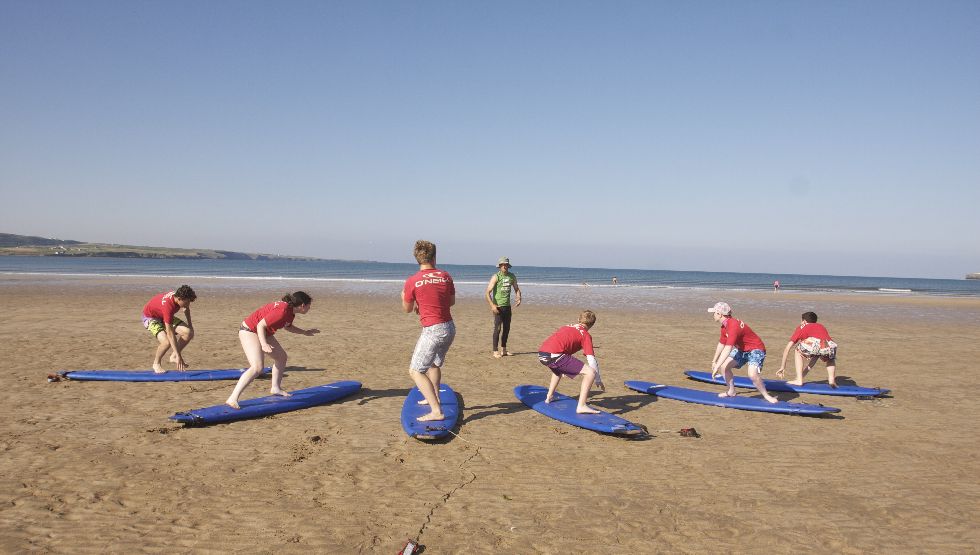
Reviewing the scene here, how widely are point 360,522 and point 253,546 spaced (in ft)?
2.57

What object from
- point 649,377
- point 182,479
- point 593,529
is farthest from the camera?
point 649,377

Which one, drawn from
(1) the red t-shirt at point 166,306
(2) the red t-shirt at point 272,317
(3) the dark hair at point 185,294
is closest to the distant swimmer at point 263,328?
(2) the red t-shirt at point 272,317

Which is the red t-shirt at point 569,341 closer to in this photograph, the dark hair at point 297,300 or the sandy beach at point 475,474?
the sandy beach at point 475,474

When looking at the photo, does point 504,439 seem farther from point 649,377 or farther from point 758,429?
point 649,377

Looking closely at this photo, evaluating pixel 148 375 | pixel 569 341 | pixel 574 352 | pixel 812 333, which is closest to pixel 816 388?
pixel 812 333

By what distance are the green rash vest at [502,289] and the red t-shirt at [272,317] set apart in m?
5.34

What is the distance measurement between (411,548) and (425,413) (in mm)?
3254

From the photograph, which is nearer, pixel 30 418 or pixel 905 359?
pixel 30 418

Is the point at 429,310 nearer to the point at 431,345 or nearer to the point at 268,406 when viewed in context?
the point at 431,345

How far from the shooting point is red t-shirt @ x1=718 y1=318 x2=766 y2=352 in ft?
25.1

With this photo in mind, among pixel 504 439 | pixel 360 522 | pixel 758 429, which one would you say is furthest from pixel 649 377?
pixel 360 522

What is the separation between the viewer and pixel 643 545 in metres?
4.03

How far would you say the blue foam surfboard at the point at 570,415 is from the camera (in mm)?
6367

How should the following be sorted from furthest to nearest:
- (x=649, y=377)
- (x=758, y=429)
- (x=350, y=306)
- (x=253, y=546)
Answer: (x=350, y=306), (x=649, y=377), (x=758, y=429), (x=253, y=546)
